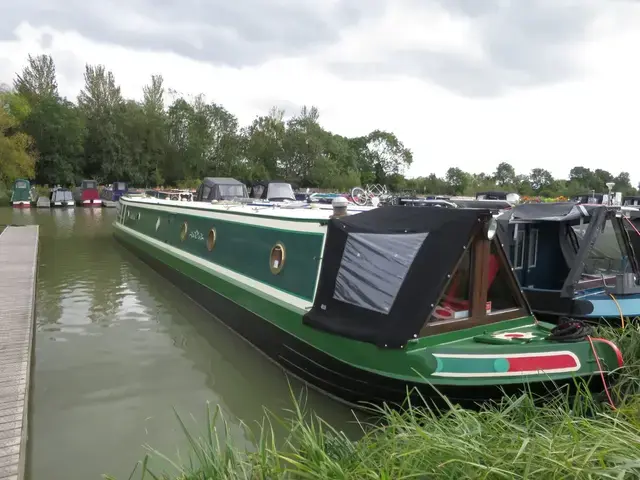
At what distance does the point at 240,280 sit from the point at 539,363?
400 centimetres

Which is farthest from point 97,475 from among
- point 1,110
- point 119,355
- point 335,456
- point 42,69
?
point 42,69

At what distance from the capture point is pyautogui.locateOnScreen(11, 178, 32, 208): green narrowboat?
30.2 metres

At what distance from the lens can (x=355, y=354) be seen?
4.39 metres

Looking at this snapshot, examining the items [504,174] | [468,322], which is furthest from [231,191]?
[504,174]

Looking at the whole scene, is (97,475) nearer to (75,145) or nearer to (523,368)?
(523,368)

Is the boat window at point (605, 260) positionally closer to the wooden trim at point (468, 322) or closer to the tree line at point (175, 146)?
the wooden trim at point (468, 322)

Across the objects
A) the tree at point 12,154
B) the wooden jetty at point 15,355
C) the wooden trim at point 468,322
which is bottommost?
the wooden jetty at point 15,355

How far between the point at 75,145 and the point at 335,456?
4248 cm

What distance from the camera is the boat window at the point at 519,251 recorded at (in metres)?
6.40

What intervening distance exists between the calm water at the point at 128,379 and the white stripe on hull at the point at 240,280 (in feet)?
2.36

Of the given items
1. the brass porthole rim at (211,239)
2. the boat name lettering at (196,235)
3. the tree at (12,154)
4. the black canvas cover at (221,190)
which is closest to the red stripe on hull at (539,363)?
the brass porthole rim at (211,239)

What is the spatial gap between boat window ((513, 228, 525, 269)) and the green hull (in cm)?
179

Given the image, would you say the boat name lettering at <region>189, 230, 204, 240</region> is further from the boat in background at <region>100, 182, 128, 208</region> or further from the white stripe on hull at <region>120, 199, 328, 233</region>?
the boat in background at <region>100, 182, 128, 208</region>

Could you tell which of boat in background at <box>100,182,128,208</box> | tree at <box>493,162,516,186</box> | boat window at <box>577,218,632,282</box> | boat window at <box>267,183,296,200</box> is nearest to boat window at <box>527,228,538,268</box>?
boat window at <box>577,218,632,282</box>
